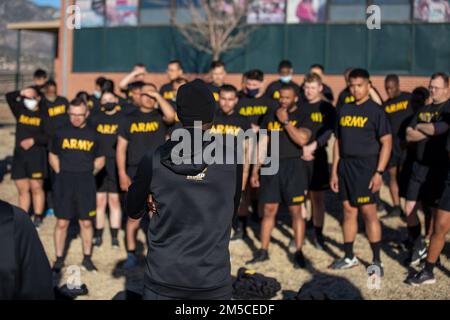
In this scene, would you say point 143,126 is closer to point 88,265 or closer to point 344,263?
point 88,265

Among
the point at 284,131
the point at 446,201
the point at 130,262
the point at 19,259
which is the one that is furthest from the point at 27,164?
the point at 19,259

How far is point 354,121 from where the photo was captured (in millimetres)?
6738

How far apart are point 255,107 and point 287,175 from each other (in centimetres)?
132

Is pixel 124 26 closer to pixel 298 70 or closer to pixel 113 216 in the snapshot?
pixel 298 70

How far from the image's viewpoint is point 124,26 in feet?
73.8

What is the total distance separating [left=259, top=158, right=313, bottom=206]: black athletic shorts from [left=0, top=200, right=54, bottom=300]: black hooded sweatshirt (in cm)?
551

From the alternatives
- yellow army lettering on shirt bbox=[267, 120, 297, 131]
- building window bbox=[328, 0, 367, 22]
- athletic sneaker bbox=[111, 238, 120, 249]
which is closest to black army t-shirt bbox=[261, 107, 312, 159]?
yellow army lettering on shirt bbox=[267, 120, 297, 131]

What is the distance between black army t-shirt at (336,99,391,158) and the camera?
6.65 metres

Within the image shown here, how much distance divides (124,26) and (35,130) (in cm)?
1448

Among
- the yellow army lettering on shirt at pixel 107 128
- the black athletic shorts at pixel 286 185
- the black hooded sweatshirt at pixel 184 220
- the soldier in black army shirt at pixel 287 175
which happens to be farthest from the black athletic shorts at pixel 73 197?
the black hooded sweatshirt at pixel 184 220

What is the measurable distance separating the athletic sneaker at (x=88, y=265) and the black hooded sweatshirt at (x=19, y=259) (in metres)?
5.24

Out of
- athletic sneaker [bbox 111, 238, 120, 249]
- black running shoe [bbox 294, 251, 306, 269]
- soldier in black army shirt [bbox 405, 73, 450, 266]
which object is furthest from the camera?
athletic sneaker [bbox 111, 238, 120, 249]

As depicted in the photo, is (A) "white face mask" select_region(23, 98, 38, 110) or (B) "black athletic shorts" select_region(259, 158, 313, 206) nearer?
(B) "black athletic shorts" select_region(259, 158, 313, 206)

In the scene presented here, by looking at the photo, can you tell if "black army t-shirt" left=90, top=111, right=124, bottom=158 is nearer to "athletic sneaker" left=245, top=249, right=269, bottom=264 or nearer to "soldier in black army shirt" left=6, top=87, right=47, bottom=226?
"soldier in black army shirt" left=6, top=87, right=47, bottom=226
